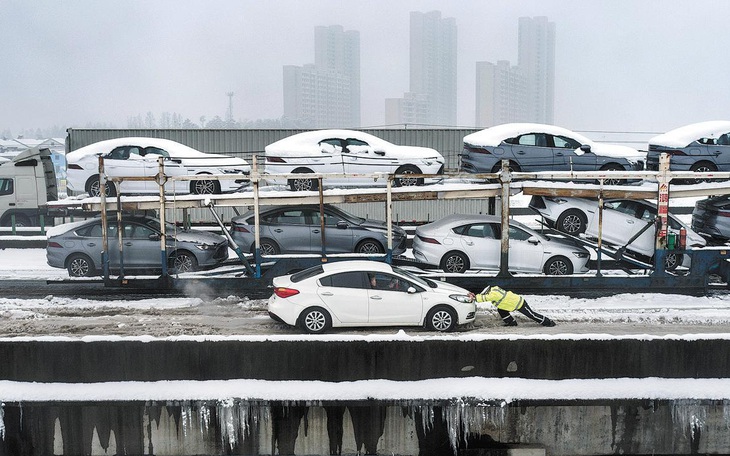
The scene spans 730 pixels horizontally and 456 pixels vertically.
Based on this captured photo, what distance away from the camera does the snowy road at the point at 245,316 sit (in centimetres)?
1320

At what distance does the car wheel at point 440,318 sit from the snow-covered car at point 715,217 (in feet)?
25.0

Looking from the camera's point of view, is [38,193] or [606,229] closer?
[606,229]

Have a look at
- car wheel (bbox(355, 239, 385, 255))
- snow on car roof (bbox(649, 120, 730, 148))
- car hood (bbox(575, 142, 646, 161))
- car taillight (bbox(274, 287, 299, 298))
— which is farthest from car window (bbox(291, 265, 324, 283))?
snow on car roof (bbox(649, 120, 730, 148))

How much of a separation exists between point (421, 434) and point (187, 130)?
63.2ft

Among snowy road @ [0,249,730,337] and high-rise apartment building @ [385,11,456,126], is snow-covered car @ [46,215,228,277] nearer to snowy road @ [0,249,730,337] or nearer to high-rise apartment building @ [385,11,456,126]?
snowy road @ [0,249,730,337]

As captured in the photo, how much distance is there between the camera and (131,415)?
10.1m

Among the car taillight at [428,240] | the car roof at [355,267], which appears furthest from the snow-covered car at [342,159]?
the car roof at [355,267]

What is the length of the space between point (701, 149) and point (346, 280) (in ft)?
31.0

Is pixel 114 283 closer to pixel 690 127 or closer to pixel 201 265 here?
pixel 201 265

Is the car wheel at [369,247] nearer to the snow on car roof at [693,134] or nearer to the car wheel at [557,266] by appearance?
the car wheel at [557,266]

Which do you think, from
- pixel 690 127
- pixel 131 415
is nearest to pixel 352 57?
pixel 690 127

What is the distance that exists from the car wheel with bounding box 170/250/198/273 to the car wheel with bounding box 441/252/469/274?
521 centimetres

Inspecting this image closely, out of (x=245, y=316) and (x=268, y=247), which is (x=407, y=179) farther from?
(x=245, y=316)

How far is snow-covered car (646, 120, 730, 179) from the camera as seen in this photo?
17453mm
